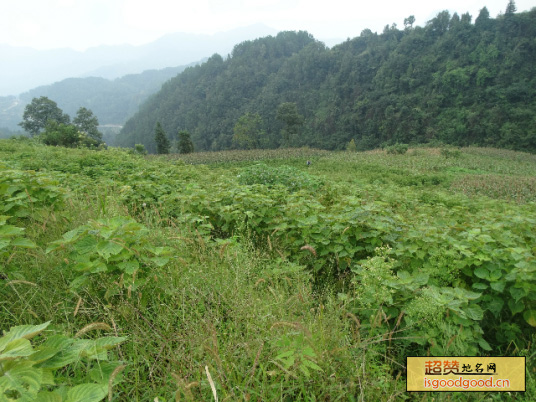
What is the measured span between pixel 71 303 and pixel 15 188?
1917 millimetres

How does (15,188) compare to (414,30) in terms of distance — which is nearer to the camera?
(15,188)

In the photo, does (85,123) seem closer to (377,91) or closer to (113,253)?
(377,91)

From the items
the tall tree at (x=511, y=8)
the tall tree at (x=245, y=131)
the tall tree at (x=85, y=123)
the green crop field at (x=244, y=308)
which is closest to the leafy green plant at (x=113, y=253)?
the green crop field at (x=244, y=308)

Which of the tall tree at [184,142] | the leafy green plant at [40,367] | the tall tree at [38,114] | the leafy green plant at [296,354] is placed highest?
the tall tree at [38,114]

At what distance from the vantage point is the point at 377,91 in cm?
6444

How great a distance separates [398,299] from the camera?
86.8 inches

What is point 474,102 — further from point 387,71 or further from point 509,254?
point 509,254

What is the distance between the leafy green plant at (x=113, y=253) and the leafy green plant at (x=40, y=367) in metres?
0.66

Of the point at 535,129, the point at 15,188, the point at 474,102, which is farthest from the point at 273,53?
the point at 15,188

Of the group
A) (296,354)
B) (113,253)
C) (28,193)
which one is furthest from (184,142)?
(296,354)

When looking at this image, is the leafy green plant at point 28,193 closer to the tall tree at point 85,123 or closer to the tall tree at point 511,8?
the tall tree at point 85,123

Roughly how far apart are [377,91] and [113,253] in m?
72.2

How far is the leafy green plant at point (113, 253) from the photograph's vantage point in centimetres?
203

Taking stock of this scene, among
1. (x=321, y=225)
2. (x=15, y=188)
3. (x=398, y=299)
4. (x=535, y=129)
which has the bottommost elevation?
(x=535, y=129)
